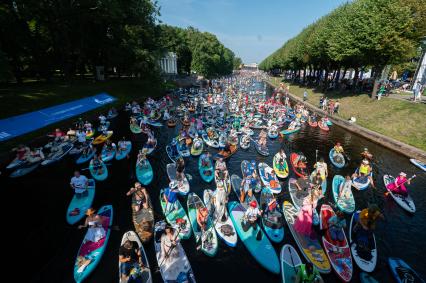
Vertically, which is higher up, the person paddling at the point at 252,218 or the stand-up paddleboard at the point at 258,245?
the person paddling at the point at 252,218

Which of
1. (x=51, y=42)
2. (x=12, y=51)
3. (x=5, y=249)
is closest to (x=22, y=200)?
(x=5, y=249)

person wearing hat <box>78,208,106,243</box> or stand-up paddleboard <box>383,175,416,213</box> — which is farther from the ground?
person wearing hat <box>78,208,106,243</box>

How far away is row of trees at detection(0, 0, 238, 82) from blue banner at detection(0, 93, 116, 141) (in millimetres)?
7508

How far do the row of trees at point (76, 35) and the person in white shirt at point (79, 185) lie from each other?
26.4 m

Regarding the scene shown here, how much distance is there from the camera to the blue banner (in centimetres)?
2484

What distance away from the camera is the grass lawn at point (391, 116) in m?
26.8

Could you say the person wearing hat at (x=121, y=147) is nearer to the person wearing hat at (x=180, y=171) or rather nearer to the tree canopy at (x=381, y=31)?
the person wearing hat at (x=180, y=171)

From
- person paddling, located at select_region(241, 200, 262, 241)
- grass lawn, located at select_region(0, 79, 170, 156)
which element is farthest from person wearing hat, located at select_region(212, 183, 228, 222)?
grass lawn, located at select_region(0, 79, 170, 156)

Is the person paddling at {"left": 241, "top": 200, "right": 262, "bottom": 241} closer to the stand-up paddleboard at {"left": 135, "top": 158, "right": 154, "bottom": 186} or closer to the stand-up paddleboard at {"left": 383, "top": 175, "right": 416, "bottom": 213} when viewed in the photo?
the stand-up paddleboard at {"left": 135, "top": 158, "right": 154, "bottom": 186}

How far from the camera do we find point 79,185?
15.8 m

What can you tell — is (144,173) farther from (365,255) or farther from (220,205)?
(365,255)

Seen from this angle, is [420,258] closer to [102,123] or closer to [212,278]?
[212,278]

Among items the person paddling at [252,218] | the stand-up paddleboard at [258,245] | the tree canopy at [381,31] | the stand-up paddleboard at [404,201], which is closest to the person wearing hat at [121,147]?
the stand-up paddleboard at [258,245]

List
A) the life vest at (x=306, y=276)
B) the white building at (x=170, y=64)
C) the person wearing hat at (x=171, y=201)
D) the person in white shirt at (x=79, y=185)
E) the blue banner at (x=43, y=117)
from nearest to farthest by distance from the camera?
the life vest at (x=306, y=276)
the person wearing hat at (x=171, y=201)
the person in white shirt at (x=79, y=185)
the blue banner at (x=43, y=117)
the white building at (x=170, y=64)
